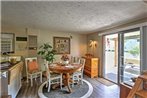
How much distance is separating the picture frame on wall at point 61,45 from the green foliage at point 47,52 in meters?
0.48

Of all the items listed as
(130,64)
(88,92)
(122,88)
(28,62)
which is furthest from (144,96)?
(28,62)

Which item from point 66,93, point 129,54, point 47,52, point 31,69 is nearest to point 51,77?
point 66,93

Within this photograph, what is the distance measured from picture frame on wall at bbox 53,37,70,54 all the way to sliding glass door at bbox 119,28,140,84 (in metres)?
2.84

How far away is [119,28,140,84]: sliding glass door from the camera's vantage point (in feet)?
12.2

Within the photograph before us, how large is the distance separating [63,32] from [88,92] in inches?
136

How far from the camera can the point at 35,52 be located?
17.7 feet

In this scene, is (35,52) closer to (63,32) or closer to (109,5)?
(63,32)

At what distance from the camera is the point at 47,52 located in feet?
17.8

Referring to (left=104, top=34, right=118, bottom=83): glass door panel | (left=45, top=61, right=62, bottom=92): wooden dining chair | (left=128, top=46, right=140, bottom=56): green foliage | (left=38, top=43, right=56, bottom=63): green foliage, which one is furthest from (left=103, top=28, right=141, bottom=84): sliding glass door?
(left=38, top=43, right=56, bottom=63): green foliage

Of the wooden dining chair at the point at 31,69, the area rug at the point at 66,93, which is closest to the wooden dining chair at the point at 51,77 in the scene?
the area rug at the point at 66,93

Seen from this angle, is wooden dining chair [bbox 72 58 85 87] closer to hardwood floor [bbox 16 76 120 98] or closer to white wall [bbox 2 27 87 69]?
hardwood floor [bbox 16 76 120 98]

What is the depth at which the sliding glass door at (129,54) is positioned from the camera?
146 inches

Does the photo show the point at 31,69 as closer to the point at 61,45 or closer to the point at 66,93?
the point at 66,93

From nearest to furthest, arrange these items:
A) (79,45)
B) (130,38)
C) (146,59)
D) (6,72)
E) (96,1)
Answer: (96,1) → (6,72) → (146,59) → (130,38) → (79,45)
